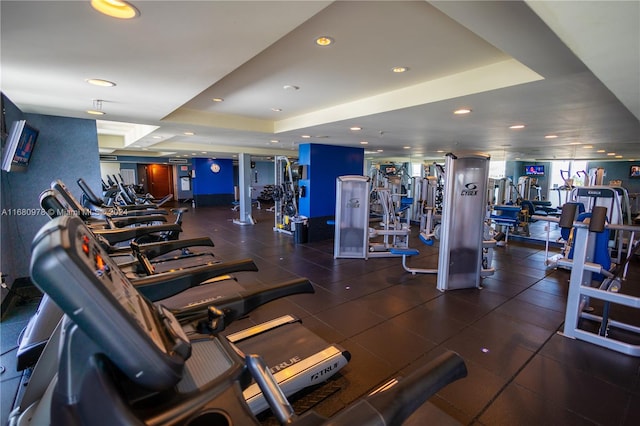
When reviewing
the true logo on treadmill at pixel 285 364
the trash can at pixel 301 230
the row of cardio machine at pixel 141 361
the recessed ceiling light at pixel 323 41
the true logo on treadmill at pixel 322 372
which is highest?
the recessed ceiling light at pixel 323 41

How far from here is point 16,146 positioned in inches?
129

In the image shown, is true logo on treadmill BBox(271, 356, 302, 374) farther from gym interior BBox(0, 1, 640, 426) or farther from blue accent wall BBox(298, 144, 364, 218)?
blue accent wall BBox(298, 144, 364, 218)

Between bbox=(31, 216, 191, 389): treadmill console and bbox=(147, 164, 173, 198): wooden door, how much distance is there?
17.9 m

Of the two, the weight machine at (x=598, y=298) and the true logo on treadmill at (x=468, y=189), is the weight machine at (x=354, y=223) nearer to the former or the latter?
the true logo on treadmill at (x=468, y=189)

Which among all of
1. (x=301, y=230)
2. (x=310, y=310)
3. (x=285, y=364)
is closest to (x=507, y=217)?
(x=301, y=230)

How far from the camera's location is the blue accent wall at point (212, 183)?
14516mm

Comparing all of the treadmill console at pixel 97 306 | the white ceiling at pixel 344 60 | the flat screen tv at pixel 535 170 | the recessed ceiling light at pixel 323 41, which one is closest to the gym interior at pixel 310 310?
the treadmill console at pixel 97 306

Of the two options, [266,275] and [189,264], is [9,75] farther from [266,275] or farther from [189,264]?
[266,275]

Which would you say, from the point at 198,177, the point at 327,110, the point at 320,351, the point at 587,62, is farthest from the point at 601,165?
the point at 198,177

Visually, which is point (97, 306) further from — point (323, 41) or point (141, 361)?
point (323, 41)

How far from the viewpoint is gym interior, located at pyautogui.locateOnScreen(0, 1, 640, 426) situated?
576 millimetres

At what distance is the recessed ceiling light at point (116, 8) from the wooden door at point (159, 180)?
1671 cm

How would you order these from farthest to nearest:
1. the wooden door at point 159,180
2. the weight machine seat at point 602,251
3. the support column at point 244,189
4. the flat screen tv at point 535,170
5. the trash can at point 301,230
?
the wooden door at point 159,180 → the flat screen tv at point 535,170 → the support column at point 244,189 → the trash can at point 301,230 → the weight machine seat at point 602,251

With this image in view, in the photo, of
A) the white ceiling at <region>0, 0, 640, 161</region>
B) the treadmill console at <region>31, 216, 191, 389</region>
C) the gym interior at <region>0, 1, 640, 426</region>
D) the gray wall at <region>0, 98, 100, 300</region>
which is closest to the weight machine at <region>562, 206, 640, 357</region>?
the gym interior at <region>0, 1, 640, 426</region>
